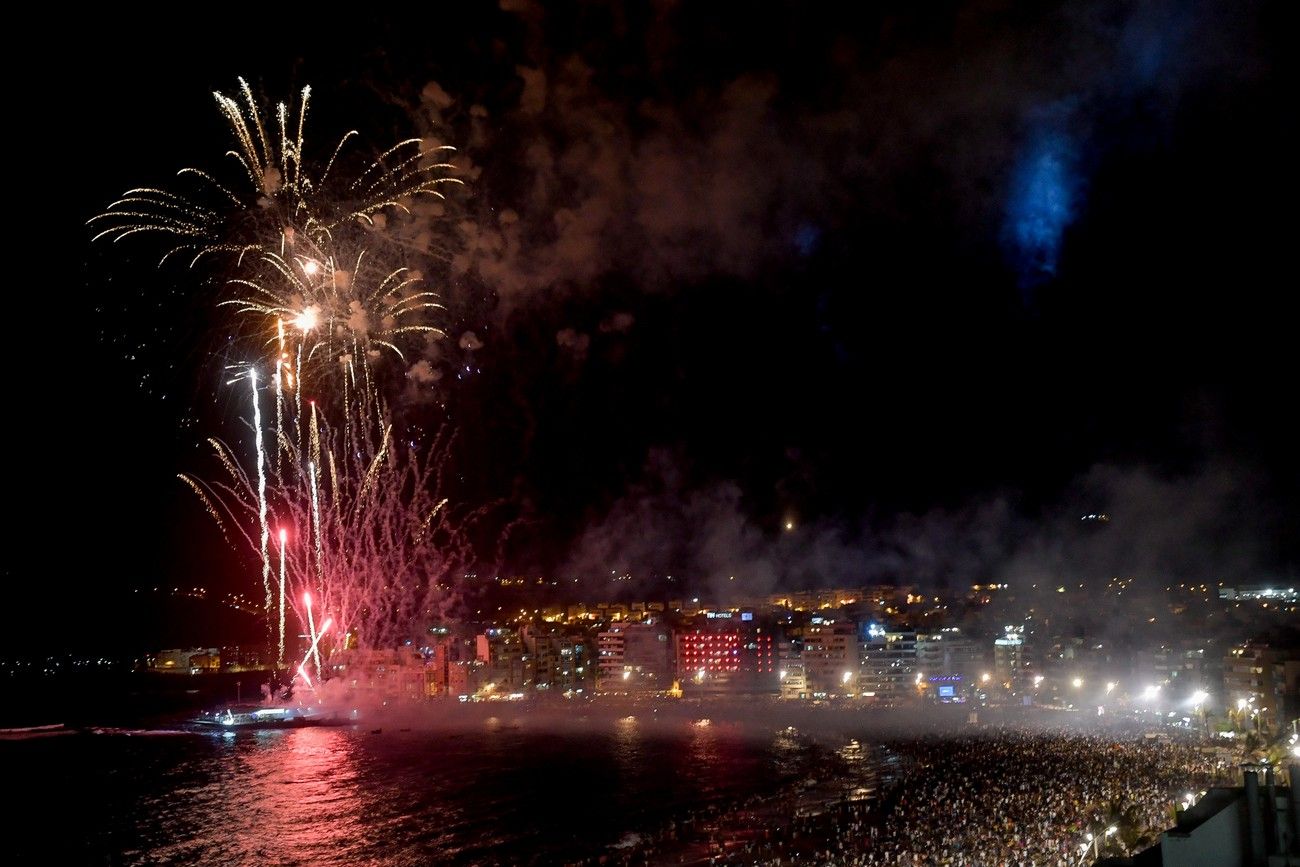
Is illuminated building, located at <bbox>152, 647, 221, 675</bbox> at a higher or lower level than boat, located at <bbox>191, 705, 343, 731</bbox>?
lower

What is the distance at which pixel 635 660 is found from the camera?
48.2 meters

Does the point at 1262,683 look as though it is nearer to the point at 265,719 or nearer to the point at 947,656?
the point at 947,656

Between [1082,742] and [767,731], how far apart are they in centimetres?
966

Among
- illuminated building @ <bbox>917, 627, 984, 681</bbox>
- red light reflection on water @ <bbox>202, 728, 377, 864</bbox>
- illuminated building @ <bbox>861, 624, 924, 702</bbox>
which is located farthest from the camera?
illuminated building @ <bbox>917, 627, 984, 681</bbox>

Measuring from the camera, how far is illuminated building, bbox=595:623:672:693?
46.9m

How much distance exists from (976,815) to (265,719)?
26.9 metres

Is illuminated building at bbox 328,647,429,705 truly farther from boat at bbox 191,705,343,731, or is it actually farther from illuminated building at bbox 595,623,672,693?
illuminated building at bbox 595,623,672,693

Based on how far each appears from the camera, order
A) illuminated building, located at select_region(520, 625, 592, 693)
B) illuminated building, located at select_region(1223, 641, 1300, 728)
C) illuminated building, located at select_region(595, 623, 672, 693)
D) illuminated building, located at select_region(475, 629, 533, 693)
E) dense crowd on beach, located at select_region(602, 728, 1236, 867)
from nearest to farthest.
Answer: dense crowd on beach, located at select_region(602, 728, 1236, 867) → illuminated building, located at select_region(1223, 641, 1300, 728) → illuminated building, located at select_region(595, 623, 672, 693) → illuminated building, located at select_region(475, 629, 533, 693) → illuminated building, located at select_region(520, 625, 592, 693)

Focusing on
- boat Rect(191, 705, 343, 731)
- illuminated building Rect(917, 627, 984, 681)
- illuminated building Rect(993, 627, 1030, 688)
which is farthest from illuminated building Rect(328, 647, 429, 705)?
illuminated building Rect(993, 627, 1030, 688)

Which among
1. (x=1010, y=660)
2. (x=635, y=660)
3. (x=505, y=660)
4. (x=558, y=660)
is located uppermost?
(x=1010, y=660)

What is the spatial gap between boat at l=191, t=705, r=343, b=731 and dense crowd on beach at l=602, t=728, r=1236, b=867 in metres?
20.3

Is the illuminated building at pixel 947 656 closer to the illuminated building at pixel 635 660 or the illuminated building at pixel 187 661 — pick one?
the illuminated building at pixel 635 660

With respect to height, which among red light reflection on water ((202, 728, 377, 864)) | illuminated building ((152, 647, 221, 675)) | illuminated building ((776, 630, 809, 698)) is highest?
red light reflection on water ((202, 728, 377, 864))

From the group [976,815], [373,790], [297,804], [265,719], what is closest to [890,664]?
[265,719]
